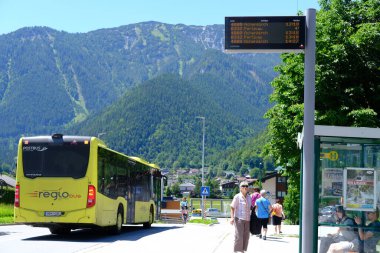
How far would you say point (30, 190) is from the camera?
1939 centimetres

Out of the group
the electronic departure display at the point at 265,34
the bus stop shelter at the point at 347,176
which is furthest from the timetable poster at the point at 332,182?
the electronic departure display at the point at 265,34

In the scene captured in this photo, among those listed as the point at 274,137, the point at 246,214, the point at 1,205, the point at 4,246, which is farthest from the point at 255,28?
the point at 1,205

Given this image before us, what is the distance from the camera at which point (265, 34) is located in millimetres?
11000

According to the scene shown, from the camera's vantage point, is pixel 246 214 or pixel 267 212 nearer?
pixel 246 214

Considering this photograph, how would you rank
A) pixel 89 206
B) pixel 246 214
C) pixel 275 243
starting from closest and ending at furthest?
pixel 246 214
pixel 89 206
pixel 275 243

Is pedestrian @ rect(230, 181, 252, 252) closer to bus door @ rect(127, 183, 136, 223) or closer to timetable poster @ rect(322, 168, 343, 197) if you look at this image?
timetable poster @ rect(322, 168, 343, 197)

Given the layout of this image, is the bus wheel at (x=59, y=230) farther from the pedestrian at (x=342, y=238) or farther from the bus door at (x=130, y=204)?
the pedestrian at (x=342, y=238)

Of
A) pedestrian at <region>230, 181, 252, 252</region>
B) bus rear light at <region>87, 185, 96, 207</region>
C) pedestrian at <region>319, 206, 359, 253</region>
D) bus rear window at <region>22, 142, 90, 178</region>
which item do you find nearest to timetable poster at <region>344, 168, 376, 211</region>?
pedestrian at <region>319, 206, 359, 253</region>

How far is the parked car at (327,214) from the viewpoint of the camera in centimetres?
1093

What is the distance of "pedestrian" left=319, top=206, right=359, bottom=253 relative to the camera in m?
11.0

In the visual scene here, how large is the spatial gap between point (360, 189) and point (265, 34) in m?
2.91

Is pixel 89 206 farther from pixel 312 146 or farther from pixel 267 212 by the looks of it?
pixel 312 146

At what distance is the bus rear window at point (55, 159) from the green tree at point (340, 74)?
1004cm

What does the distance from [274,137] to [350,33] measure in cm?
564
